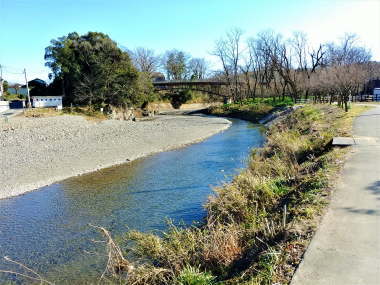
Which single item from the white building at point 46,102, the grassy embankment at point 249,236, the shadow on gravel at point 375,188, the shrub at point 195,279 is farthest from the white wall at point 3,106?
the shadow on gravel at point 375,188

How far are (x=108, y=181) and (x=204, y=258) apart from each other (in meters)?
9.64

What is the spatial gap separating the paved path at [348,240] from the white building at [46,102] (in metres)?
37.5

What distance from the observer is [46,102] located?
40.3m

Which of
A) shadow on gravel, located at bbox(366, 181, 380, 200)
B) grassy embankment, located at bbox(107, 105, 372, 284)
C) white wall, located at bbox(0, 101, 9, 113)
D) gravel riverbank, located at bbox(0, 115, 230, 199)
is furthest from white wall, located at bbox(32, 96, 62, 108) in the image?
shadow on gravel, located at bbox(366, 181, 380, 200)

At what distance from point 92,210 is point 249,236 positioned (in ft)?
21.6

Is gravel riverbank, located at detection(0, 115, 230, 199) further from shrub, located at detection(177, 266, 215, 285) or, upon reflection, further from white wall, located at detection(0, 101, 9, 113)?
shrub, located at detection(177, 266, 215, 285)

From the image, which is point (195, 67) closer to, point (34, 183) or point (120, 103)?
point (120, 103)

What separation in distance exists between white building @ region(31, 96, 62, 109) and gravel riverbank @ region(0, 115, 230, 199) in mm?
8122

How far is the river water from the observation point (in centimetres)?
778

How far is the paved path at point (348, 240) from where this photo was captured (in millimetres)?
4211

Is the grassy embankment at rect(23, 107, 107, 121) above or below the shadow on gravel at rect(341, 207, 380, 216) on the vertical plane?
above

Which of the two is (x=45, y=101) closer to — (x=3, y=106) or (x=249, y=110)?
(x=3, y=106)

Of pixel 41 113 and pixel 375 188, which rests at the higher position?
pixel 41 113

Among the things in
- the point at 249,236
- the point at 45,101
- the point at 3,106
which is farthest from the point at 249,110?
the point at 249,236
